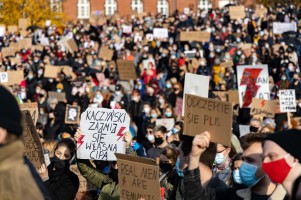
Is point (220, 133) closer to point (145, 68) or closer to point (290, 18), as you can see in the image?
point (145, 68)

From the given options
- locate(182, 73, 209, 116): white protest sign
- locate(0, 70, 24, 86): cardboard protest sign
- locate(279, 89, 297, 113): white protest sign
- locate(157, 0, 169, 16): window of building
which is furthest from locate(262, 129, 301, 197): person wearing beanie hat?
locate(157, 0, 169, 16): window of building

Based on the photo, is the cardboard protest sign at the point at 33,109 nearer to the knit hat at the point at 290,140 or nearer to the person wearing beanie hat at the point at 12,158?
the knit hat at the point at 290,140

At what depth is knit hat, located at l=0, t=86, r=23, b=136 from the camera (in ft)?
11.4

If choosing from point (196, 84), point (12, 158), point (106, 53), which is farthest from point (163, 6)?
point (12, 158)

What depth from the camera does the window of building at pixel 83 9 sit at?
3095 inches

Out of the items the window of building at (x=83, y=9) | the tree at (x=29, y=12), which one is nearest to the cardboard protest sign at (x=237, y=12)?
the tree at (x=29, y=12)

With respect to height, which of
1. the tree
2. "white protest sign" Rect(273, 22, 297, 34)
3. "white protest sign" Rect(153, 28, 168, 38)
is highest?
"white protest sign" Rect(273, 22, 297, 34)

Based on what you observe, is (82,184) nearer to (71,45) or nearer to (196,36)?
(196,36)

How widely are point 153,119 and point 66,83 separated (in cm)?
817

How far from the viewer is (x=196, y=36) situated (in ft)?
104

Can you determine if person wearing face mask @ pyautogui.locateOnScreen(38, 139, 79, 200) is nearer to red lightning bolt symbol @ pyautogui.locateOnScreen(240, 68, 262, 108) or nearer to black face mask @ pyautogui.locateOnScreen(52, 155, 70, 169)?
black face mask @ pyautogui.locateOnScreen(52, 155, 70, 169)

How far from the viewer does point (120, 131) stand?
29.4 feet

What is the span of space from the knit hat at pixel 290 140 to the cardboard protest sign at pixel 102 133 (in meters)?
4.54

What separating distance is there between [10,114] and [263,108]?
45.9ft
